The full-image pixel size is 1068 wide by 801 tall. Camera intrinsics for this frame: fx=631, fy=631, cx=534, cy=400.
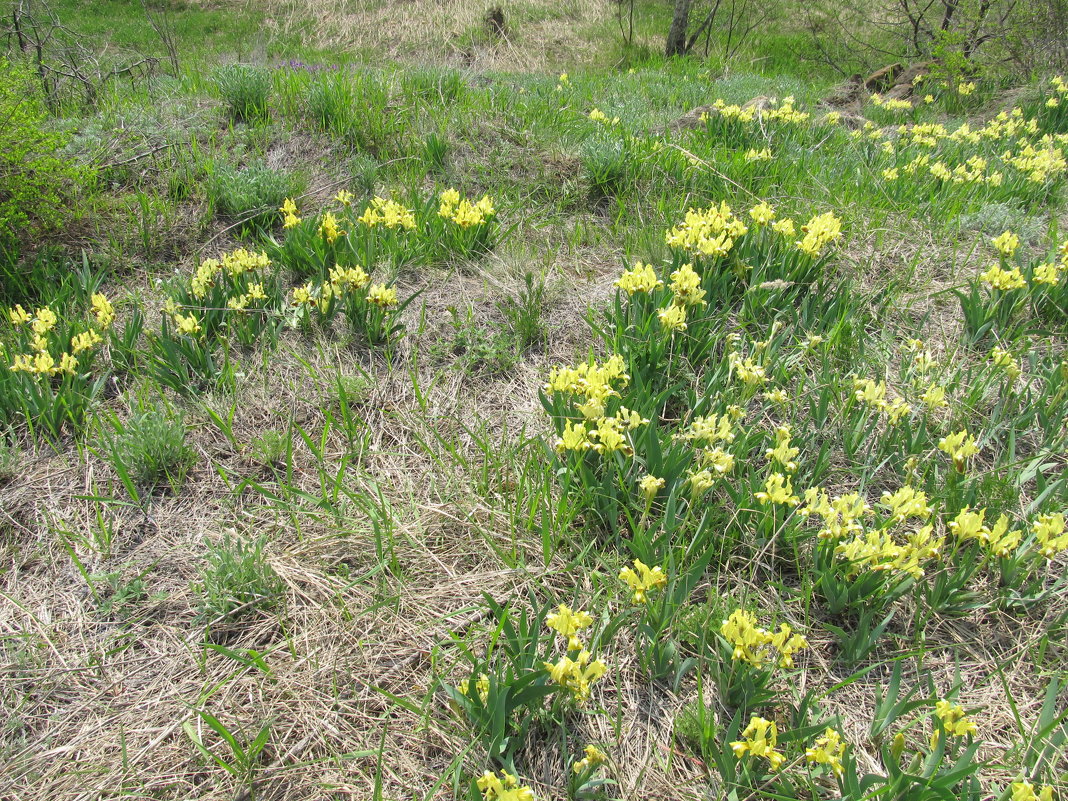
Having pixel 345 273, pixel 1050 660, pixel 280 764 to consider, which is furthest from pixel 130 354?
pixel 1050 660

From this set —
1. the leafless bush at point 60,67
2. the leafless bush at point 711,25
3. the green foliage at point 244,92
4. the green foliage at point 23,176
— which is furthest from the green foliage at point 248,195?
the leafless bush at point 711,25

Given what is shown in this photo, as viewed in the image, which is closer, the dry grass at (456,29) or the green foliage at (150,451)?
the green foliage at (150,451)

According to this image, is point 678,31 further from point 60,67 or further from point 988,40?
point 60,67

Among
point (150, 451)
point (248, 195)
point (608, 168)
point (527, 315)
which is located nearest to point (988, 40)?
point (608, 168)

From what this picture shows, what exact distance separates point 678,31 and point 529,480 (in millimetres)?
9389

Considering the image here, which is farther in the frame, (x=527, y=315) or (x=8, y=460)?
(x=527, y=315)

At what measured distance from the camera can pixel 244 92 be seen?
4.75 meters

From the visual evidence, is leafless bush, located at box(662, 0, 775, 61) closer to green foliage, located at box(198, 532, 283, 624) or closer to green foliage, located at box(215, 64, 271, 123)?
green foliage, located at box(215, 64, 271, 123)

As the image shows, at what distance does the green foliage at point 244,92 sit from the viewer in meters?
4.71

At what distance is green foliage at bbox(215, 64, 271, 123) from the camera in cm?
471

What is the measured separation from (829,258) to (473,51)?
836cm

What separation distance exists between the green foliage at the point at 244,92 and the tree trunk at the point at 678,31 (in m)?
6.56

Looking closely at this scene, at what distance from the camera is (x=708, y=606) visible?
70.2 inches

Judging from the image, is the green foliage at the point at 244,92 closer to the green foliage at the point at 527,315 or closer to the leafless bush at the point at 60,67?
the leafless bush at the point at 60,67
